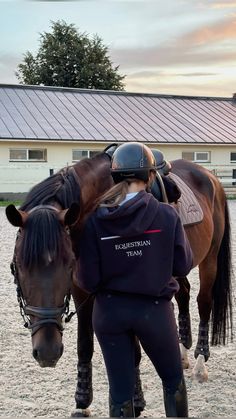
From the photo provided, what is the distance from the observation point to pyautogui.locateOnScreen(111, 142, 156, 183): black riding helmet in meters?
2.61

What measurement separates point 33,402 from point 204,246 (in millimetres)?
1886

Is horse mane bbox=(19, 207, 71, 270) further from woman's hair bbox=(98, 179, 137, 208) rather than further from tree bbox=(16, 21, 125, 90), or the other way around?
tree bbox=(16, 21, 125, 90)

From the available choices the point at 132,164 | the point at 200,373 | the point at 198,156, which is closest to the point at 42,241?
the point at 132,164

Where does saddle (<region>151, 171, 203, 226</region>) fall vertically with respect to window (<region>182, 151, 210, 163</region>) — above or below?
below

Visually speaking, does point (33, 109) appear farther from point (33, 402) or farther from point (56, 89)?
point (33, 402)

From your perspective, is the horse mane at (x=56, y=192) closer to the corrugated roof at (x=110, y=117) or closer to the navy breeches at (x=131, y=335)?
the navy breeches at (x=131, y=335)

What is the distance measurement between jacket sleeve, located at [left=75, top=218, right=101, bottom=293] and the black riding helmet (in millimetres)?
289

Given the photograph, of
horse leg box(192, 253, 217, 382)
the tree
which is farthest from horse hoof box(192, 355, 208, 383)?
the tree

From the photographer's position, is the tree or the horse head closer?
the horse head

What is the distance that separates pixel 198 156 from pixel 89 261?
26515mm

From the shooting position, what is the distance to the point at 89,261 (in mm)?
2588

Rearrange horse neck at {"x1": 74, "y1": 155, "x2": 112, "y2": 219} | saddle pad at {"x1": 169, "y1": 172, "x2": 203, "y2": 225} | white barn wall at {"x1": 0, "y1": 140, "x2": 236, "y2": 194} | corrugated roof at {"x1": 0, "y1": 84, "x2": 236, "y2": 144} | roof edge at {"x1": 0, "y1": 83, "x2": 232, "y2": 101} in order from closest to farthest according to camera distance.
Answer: horse neck at {"x1": 74, "y1": 155, "x2": 112, "y2": 219}, saddle pad at {"x1": 169, "y1": 172, "x2": 203, "y2": 225}, white barn wall at {"x1": 0, "y1": 140, "x2": 236, "y2": 194}, corrugated roof at {"x1": 0, "y1": 84, "x2": 236, "y2": 144}, roof edge at {"x1": 0, "y1": 83, "x2": 232, "y2": 101}

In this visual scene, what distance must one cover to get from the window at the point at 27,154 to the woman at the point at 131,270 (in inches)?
889

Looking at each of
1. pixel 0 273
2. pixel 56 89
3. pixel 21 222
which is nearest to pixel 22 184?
pixel 56 89
